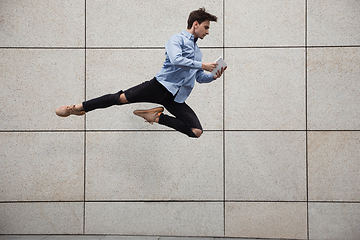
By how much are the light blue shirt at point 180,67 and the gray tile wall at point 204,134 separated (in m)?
0.75

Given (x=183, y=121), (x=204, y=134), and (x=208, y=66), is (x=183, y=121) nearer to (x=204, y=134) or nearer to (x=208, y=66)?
(x=208, y=66)

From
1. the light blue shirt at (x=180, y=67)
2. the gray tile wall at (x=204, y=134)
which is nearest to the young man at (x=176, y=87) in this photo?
the light blue shirt at (x=180, y=67)

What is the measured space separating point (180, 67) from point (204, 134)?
48.5 inches

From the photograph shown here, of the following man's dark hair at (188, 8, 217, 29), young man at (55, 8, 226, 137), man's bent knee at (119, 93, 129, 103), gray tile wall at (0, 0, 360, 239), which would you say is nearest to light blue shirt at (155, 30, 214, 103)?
young man at (55, 8, 226, 137)

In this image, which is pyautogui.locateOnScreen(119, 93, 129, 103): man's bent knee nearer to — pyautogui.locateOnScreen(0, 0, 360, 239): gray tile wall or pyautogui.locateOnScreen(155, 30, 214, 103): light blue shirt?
pyautogui.locateOnScreen(155, 30, 214, 103): light blue shirt

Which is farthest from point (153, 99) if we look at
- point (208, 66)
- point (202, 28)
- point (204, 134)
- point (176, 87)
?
point (204, 134)

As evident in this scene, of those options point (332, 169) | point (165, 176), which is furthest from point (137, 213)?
point (332, 169)

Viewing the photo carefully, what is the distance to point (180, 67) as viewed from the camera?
2.56 metres

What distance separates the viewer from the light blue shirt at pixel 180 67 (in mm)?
2545

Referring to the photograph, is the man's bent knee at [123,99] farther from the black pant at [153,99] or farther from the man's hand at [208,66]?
the man's hand at [208,66]

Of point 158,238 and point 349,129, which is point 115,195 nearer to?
point 158,238

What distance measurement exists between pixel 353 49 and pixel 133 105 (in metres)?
3.02

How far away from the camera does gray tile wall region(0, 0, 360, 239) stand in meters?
3.50

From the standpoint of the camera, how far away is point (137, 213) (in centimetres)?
352
